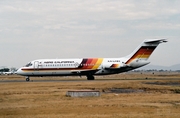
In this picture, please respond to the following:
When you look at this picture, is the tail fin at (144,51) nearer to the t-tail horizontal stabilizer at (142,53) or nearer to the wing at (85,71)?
the t-tail horizontal stabilizer at (142,53)

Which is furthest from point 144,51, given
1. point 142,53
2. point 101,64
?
point 101,64

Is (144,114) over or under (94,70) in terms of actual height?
under

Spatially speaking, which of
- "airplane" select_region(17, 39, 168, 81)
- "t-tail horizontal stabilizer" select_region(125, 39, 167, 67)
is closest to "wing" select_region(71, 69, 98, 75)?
"airplane" select_region(17, 39, 168, 81)

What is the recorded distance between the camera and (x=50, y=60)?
65.2 m

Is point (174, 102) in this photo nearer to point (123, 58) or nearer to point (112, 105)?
point (112, 105)

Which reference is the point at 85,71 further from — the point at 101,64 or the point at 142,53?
the point at 142,53

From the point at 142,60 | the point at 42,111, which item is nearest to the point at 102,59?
the point at 142,60

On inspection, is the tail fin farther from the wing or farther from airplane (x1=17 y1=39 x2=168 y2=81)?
the wing

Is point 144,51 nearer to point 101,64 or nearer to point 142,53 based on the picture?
point 142,53

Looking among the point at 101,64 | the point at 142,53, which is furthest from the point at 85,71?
the point at 142,53

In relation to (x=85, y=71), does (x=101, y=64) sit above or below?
above

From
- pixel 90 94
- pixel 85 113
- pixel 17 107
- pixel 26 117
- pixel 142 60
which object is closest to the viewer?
pixel 26 117

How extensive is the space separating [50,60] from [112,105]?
43.2 m

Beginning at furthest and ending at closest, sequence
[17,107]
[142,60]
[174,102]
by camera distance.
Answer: [142,60]
[174,102]
[17,107]
